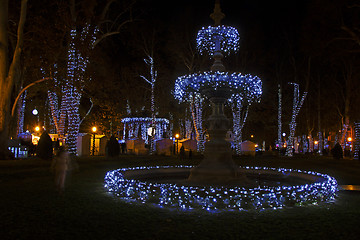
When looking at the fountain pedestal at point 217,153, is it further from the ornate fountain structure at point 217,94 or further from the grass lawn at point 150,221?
the grass lawn at point 150,221

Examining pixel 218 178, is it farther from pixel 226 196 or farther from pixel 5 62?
pixel 5 62

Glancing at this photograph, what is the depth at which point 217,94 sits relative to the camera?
11445 mm

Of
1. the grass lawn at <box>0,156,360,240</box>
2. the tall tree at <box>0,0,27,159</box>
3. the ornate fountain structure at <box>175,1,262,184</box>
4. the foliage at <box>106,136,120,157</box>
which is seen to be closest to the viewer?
the grass lawn at <box>0,156,360,240</box>

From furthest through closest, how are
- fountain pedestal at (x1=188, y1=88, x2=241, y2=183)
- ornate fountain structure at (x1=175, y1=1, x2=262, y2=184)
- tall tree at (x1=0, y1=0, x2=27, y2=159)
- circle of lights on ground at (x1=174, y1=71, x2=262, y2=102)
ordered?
tall tree at (x1=0, y1=0, x2=27, y2=159) → fountain pedestal at (x1=188, y1=88, x2=241, y2=183) → ornate fountain structure at (x1=175, y1=1, x2=262, y2=184) → circle of lights on ground at (x1=174, y1=71, x2=262, y2=102)

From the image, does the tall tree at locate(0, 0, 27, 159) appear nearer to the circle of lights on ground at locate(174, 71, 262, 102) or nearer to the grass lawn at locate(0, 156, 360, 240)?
the grass lawn at locate(0, 156, 360, 240)

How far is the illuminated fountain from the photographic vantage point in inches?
297

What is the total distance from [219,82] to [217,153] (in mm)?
2410

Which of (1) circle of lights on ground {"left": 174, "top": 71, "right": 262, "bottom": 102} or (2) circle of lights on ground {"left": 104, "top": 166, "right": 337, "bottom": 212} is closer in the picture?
(2) circle of lights on ground {"left": 104, "top": 166, "right": 337, "bottom": 212}

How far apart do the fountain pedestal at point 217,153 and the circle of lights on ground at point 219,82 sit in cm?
41

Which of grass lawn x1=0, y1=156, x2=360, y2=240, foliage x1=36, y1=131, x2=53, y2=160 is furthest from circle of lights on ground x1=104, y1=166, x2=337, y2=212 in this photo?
foliage x1=36, y1=131, x2=53, y2=160

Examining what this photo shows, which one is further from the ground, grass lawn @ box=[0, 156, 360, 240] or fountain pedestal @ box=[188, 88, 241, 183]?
fountain pedestal @ box=[188, 88, 241, 183]

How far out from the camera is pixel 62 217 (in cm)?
660

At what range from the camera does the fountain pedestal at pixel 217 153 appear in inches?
425

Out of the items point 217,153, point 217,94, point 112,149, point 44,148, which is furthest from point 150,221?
point 112,149
